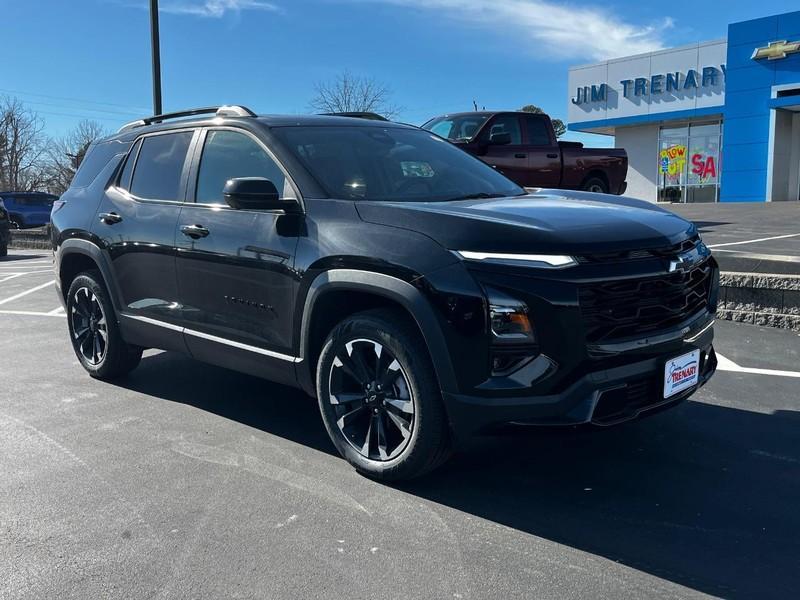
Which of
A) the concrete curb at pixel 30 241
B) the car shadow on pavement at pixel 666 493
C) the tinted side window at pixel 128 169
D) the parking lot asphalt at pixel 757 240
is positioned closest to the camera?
the car shadow on pavement at pixel 666 493

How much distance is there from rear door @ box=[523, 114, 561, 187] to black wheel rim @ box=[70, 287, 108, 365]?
26.7 feet

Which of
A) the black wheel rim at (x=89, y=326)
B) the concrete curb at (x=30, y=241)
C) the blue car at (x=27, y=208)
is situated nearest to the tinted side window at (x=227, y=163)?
the black wheel rim at (x=89, y=326)

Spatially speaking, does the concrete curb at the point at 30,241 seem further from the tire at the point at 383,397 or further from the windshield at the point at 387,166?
the tire at the point at 383,397

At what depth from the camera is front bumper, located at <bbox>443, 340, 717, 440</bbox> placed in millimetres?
3088

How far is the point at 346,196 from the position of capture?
3910 mm

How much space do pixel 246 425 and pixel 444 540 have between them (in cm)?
192

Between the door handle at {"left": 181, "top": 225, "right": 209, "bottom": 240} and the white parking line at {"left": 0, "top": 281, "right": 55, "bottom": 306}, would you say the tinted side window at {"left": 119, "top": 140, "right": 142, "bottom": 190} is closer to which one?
the door handle at {"left": 181, "top": 225, "right": 209, "bottom": 240}

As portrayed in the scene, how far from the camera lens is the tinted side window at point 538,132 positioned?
12203 mm

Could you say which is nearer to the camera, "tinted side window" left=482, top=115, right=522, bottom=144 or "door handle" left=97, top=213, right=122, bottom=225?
"door handle" left=97, top=213, right=122, bottom=225

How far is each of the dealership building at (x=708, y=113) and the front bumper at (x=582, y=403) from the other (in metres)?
31.9

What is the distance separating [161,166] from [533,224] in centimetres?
287

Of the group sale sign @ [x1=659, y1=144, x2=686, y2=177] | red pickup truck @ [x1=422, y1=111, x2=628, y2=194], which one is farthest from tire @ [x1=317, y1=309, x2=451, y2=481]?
sale sign @ [x1=659, y1=144, x2=686, y2=177]

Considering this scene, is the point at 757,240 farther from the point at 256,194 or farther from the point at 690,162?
the point at 690,162

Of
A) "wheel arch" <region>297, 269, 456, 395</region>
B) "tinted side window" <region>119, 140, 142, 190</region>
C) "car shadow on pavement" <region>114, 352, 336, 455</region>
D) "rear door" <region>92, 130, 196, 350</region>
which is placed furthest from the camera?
"tinted side window" <region>119, 140, 142, 190</region>
